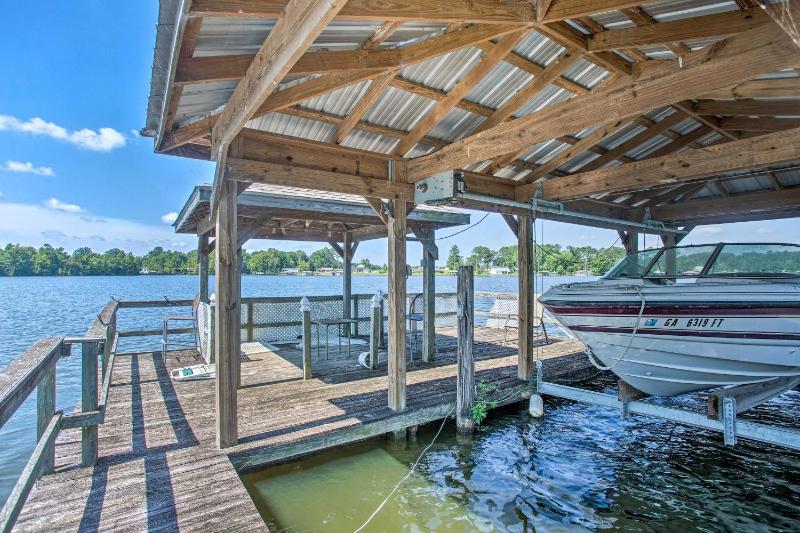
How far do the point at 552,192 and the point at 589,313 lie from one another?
166 cm

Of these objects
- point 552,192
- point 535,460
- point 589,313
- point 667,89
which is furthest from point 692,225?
point 667,89

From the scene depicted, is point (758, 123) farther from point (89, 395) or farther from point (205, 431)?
point (89, 395)

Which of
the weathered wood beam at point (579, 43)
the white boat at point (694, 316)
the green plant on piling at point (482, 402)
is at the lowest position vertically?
the green plant on piling at point (482, 402)

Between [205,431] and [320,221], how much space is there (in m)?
4.22

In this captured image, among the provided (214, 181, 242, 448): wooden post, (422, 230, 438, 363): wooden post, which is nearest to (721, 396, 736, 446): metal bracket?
(422, 230, 438, 363): wooden post

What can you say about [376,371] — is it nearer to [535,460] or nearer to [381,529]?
[535,460]

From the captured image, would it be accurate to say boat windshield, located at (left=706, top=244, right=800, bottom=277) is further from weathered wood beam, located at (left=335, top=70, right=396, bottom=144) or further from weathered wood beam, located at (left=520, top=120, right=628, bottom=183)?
weathered wood beam, located at (left=335, top=70, right=396, bottom=144)

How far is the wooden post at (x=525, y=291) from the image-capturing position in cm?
608

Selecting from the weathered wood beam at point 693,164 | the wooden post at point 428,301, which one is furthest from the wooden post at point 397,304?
the wooden post at point 428,301

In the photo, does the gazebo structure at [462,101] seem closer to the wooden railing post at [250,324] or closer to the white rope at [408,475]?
the white rope at [408,475]

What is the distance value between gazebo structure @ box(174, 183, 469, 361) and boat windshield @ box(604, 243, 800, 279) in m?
3.33

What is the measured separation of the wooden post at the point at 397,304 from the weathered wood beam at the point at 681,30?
2521 mm

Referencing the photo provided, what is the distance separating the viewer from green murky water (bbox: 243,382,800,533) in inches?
138

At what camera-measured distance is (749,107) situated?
15.2 feet
